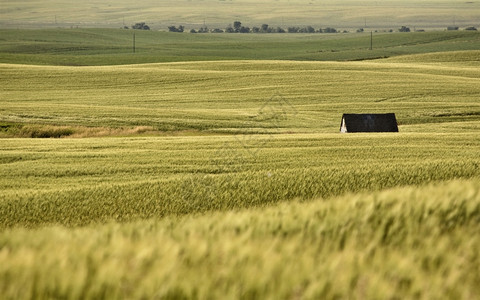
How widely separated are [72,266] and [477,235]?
280cm

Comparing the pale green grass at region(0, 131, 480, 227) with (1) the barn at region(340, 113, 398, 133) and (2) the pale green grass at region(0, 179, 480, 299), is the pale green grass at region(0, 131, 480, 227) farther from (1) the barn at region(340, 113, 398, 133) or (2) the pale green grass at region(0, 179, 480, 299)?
(1) the barn at region(340, 113, 398, 133)

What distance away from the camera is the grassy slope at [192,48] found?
300 ft

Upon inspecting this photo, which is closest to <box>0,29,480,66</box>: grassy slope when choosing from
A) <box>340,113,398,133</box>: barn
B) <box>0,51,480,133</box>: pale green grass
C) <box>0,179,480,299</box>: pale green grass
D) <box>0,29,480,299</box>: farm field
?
<box>0,51,480,133</box>: pale green grass

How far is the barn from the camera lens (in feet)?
112

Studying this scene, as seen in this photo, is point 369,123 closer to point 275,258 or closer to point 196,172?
point 196,172

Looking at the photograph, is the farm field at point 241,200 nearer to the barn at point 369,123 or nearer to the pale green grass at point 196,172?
the pale green grass at point 196,172

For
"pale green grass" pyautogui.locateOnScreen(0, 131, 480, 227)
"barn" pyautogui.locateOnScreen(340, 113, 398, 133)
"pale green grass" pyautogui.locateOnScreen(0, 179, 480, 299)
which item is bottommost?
"barn" pyautogui.locateOnScreen(340, 113, 398, 133)

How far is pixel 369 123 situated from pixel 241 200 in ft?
73.2

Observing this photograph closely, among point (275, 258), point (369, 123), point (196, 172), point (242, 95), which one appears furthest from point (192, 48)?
point (275, 258)

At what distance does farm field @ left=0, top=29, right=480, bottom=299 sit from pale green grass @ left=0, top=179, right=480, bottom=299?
12 millimetres

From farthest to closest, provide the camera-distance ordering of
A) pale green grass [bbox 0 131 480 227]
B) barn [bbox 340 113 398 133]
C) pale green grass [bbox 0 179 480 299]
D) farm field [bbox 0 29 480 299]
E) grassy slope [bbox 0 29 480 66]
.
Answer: grassy slope [bbox 0 29 480 66] → barn [bbox 340 113 398 133] → pale green grass [bbox 0 131 480 227] → farm field [bbox 0 29 480 299] → pale green grass [bbox 0 179 480 299]

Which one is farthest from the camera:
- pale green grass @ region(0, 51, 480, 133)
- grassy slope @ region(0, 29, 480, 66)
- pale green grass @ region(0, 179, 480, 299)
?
grassy slope @ region(0, 29, 480, 66)

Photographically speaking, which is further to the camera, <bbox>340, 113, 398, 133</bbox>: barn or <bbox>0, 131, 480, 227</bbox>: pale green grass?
<bbox>340, 113, 398, 133</bbox>: barn

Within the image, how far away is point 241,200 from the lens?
13125mm
